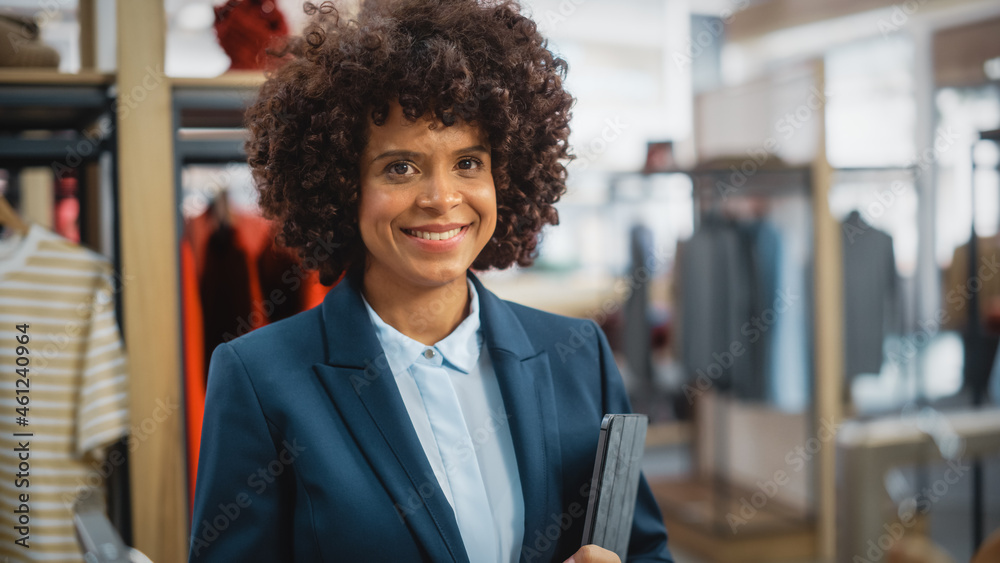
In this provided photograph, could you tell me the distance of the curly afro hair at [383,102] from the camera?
981mm

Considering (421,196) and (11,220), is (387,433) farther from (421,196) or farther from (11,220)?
(11,220)

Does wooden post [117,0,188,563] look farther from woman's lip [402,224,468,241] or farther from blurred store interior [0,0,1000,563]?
woman's lip [402,224,468,241]

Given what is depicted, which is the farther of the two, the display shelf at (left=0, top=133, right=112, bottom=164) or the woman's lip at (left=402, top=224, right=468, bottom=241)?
the display shelf at (left=0, top=133, right=112, bottom=164)

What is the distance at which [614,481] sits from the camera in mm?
1048

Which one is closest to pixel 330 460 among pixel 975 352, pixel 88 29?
pixel 88 29

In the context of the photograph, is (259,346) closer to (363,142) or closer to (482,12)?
(363,142)

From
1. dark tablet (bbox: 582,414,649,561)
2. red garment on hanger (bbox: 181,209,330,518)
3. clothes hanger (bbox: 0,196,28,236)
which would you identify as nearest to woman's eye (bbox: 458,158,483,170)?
dark tablet (bbox: 582,414,649,561)

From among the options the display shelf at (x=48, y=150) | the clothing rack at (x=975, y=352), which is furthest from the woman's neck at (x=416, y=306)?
the clothing rack at (x=975, y=352)

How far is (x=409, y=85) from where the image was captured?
965 mm

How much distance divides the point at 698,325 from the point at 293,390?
3.08 m

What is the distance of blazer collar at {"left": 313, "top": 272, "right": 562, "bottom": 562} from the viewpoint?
0.98 m

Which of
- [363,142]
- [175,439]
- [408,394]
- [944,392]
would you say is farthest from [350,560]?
[944,392]

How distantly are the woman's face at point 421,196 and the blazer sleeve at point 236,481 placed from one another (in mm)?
259

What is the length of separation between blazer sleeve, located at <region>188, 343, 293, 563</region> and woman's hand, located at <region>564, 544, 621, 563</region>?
40 cm
